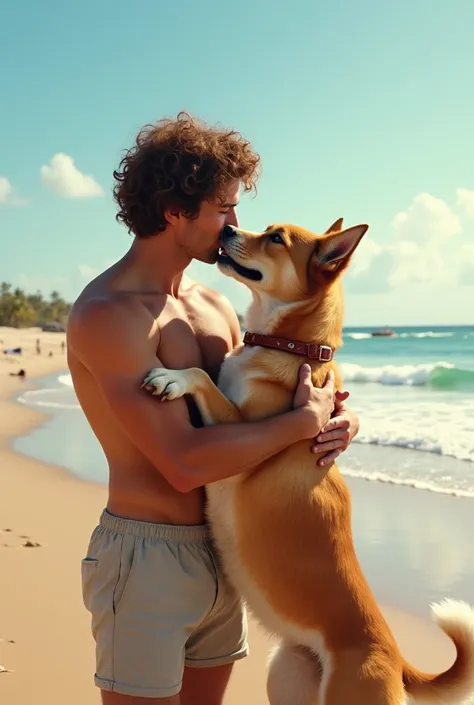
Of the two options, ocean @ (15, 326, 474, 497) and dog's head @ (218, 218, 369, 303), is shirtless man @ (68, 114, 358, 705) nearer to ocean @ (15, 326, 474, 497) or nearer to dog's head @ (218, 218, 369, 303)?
dog's head @ (218, 218, 369, 303)

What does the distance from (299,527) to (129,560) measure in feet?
1.81

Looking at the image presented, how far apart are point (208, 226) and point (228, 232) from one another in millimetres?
230

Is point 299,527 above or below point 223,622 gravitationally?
above

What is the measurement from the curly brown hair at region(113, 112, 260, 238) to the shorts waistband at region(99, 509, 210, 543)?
86cm

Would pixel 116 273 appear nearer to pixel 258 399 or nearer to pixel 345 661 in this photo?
pixel 258 399

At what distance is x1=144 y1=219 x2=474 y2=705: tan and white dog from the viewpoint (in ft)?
7.20

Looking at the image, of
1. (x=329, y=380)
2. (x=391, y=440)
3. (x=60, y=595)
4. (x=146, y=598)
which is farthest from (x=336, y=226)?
(x=391, y=440)

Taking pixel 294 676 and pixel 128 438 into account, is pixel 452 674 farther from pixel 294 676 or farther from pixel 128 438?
pixel 128 438

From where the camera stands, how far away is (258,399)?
2500 millimetres

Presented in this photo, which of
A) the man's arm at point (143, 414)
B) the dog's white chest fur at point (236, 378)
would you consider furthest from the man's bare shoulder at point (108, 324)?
the dog's white chest fur at point (236, 378)

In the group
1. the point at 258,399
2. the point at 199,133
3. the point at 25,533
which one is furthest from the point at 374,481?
the point at 199,133

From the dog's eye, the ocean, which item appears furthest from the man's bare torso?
the ocean

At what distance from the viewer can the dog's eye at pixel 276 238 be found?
2.83m

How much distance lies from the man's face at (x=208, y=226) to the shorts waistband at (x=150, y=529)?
846 mm
